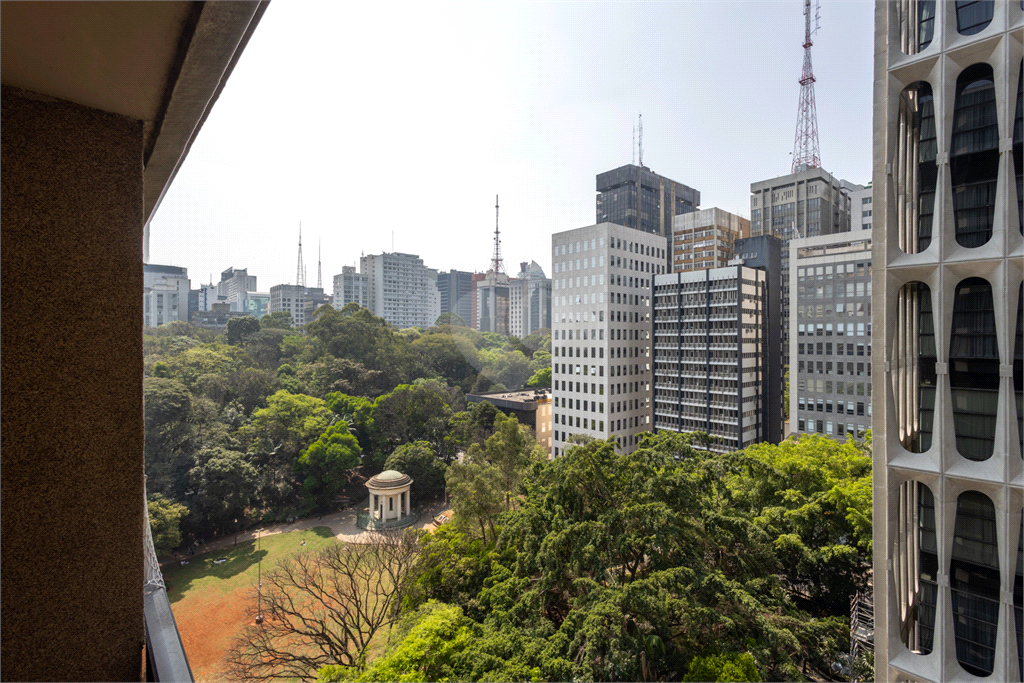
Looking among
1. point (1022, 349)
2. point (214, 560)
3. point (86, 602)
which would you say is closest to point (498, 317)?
point (214, 560)

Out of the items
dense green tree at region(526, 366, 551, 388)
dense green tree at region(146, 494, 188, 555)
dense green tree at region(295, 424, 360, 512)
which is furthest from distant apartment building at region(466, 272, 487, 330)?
dense green tree at region(146, 494, 188, 555)

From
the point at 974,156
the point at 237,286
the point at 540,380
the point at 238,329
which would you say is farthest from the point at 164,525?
the point at 237,286

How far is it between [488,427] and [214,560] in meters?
16.3

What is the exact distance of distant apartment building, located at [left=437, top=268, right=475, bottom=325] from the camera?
268 feet

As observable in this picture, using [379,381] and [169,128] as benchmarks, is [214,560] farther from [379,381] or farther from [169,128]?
[169,128]

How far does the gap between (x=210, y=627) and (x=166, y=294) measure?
54108mm

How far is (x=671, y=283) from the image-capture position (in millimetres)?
30781

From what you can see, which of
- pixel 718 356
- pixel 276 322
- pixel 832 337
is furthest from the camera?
pixel 276 322

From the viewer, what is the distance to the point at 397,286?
266ft

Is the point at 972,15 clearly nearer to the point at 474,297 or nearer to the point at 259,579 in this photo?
the point at 259,579

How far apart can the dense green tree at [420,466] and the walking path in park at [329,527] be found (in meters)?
1.13

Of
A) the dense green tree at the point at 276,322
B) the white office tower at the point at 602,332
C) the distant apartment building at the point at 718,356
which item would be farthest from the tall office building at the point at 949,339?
the dense green tree at the point at 276,322

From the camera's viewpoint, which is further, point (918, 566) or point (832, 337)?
point (832, 337)

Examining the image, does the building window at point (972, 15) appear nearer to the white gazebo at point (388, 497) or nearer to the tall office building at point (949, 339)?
the tall office building at point (949, 339)
